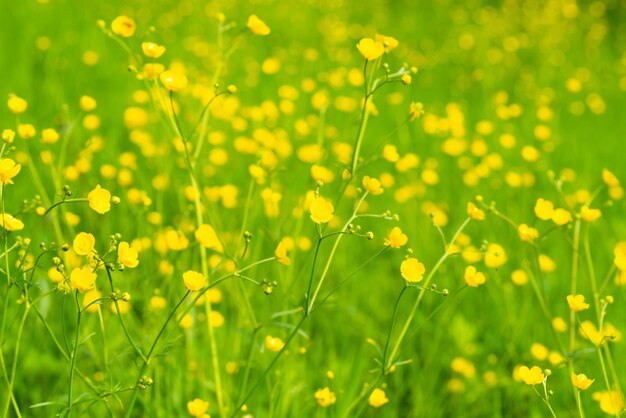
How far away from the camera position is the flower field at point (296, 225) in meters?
1.51

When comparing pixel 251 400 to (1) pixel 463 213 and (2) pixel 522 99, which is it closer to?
(1) pixel 463 213

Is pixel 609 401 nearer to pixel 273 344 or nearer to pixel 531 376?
pixel 531 376

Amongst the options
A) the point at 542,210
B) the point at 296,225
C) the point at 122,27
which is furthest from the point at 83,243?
the point at 296,225

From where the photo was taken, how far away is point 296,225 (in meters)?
2.32

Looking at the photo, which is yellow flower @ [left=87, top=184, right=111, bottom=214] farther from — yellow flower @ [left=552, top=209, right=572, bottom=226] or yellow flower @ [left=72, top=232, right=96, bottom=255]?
yellow flower @ [left=552, top=209, right=572, bottom=226]

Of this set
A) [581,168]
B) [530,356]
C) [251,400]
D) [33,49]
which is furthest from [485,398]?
[33,49]

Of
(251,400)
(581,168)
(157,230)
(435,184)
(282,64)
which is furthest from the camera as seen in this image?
(282,64)

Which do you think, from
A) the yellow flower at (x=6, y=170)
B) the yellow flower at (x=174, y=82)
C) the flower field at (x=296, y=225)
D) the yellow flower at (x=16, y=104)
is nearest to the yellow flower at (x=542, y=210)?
the flower field at (x=296, y=225)

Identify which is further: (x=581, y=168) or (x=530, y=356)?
(x=581, y=168)

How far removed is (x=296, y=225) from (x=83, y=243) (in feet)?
3.95

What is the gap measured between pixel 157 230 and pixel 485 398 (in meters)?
1.07

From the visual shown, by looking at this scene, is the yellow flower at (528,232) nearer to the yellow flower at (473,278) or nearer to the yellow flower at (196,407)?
the yellow flower at (473,278)

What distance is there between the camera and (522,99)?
12.8 ft

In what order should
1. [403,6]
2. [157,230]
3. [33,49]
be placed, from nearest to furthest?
[157,230] → [33,49] → [403,6]
